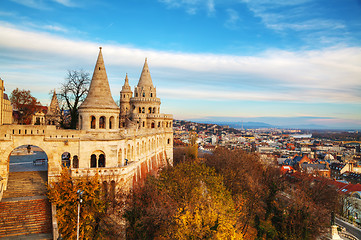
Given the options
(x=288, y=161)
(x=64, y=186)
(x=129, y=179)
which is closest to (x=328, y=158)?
(x=288, y=161)

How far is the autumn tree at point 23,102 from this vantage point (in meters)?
49.9

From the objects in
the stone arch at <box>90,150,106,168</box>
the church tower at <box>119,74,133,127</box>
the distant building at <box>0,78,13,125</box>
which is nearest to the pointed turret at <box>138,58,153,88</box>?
the church tower at <box>119,74,133,127</box>

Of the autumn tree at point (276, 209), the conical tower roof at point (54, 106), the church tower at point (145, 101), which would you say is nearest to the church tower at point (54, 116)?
the conical tower roof at point (54, 106)

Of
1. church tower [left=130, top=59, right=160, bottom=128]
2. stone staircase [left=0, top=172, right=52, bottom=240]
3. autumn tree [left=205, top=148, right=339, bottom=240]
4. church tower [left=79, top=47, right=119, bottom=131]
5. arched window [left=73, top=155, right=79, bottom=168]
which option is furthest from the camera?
church tower [left=130, top=59, right=160, bottom=128]

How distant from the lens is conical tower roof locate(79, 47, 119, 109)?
2923 centimetres

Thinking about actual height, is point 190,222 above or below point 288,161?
above

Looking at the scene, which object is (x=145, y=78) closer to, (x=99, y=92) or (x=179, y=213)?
(x=99, y=92)

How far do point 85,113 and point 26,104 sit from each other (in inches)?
1125

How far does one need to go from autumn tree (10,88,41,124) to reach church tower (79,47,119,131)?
26394 millimetres

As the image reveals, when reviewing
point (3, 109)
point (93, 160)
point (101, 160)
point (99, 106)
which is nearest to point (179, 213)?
point (93, 160)

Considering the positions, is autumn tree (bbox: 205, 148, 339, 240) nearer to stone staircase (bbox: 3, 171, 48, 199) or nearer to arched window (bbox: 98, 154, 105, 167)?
arched window (bbox: 98, 154, 105, 167)

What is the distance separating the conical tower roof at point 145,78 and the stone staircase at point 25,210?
28.6 m

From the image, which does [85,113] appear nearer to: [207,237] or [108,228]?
[108,228]

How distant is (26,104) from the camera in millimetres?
51375
